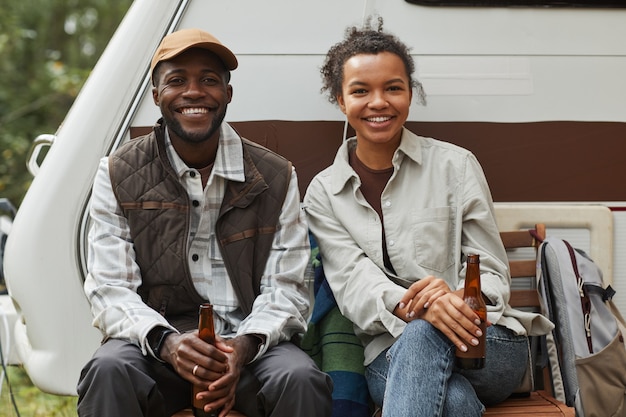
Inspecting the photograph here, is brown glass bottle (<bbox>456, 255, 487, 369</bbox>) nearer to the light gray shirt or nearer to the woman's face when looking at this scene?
the light gray shirt

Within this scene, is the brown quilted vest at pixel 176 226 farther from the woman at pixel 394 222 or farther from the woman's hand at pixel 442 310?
the woman's hand at pixel 442 310

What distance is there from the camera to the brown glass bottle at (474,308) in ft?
10.4

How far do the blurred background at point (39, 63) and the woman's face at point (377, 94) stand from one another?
21.5ft

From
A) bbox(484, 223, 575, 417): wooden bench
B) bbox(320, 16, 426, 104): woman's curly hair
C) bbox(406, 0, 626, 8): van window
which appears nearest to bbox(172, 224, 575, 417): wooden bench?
bbox(484, 223, 575, 417): wooden bench

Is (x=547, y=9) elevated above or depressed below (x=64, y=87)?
above

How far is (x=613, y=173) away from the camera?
3.96 m

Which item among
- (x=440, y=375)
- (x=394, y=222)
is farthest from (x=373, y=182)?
(x=440, y=375)

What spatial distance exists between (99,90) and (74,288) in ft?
2.59

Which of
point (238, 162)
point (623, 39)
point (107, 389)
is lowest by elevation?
point (107, 389)

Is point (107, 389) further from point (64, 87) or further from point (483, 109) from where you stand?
point (64, 87)

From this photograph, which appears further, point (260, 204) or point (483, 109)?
point (483, 109)

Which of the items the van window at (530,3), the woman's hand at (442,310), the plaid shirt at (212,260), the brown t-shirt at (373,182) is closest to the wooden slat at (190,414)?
the plaid shirt at (212,260)

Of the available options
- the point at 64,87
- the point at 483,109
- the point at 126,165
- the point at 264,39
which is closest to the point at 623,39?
the point at 483,109

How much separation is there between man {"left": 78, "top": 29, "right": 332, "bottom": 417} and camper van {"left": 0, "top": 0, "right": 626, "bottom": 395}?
0.33 meters
